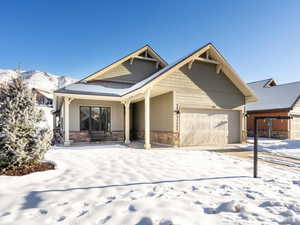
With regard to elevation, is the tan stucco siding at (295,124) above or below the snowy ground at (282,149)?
above

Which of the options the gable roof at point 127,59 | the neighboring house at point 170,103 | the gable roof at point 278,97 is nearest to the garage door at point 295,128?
the gable roof at point 278,97

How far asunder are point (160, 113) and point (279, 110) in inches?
432

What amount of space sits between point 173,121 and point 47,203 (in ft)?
22.3

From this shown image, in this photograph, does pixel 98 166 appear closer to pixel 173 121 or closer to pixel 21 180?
pixel 21 180

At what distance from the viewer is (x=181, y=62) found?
846cm

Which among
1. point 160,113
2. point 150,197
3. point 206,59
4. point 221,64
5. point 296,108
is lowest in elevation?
point 150,197

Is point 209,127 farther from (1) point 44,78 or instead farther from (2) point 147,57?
(1) point 44,78

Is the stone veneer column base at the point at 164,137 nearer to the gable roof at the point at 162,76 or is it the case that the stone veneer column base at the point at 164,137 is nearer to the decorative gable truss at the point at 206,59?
the gable roof at the point at 162,76

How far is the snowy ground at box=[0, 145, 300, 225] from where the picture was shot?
2.12 metres

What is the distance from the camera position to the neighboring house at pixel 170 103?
8.68 metres

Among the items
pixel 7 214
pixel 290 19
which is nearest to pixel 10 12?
pixel 7 214

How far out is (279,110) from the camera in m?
13.5

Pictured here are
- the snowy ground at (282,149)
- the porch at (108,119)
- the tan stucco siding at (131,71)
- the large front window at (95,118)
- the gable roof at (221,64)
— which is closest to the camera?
the snowy ground at (282,149)

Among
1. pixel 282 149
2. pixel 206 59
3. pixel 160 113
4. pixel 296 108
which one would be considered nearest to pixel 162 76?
pixel 160 113
